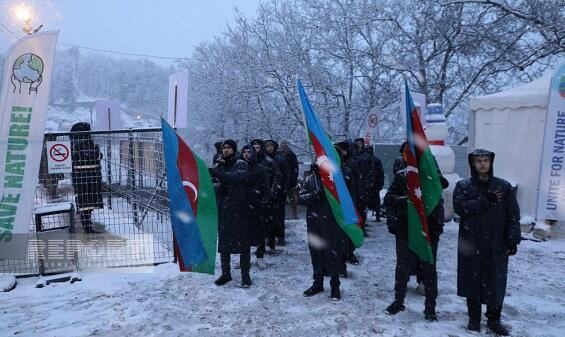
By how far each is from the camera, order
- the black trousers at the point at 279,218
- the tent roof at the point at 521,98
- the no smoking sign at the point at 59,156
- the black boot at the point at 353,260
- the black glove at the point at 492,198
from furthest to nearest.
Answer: the tent roof at the point at 521,98 → the black trousers at the point at 279,218 → the black boot at the point at 353,260 → the no smoking sign at the point at 59,156 → the black glove at the point at 492,198

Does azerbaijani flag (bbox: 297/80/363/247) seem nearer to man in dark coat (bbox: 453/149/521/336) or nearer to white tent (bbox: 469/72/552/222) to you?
man in dark coat (bbox: 453/149/521/336)

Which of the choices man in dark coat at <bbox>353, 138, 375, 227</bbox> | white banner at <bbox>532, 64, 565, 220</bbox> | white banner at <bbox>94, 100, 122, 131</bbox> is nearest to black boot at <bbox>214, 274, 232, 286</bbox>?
man in dark coat at <bbox>353, 138, 375, 227</bbox>

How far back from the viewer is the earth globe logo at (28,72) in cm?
502

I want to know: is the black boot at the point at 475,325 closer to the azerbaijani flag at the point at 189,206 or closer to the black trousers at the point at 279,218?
the azerbaijani flag at the point at 189,206

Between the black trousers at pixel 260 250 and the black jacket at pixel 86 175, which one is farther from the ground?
the black jacket at pixel 86 175

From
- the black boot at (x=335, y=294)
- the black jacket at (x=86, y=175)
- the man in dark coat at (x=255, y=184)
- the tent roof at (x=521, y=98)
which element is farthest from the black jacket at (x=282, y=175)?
the tent roof at (x=521, y=98)

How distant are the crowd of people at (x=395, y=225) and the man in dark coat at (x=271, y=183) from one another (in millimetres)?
18

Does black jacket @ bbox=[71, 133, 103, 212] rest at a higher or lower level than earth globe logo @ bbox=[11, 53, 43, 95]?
lower

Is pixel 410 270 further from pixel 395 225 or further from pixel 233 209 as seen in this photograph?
pixel 233 209

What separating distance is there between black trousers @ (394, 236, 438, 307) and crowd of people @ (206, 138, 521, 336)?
0.01 metres

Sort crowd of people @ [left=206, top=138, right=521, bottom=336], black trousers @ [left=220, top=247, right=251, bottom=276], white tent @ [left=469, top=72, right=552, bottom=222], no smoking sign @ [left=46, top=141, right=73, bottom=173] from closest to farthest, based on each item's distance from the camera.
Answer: crowd of people @ [left=206, top=138, right=521, bottom=336] < black trousers @ [left=220, top=247, right=251, bottom=276] < no smoking sign @ [left=46, top=141, right=73, bottom=173] < white tent @ [left=469, top=72, right=552, bottom=222]

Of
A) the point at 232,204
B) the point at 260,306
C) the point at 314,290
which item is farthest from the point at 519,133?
the point at 260,306

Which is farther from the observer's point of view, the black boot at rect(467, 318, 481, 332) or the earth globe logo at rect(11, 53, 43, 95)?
the earth globe logo at rect(11, 53, 43, 95)

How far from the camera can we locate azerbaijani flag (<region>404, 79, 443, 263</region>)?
433 centimetres
